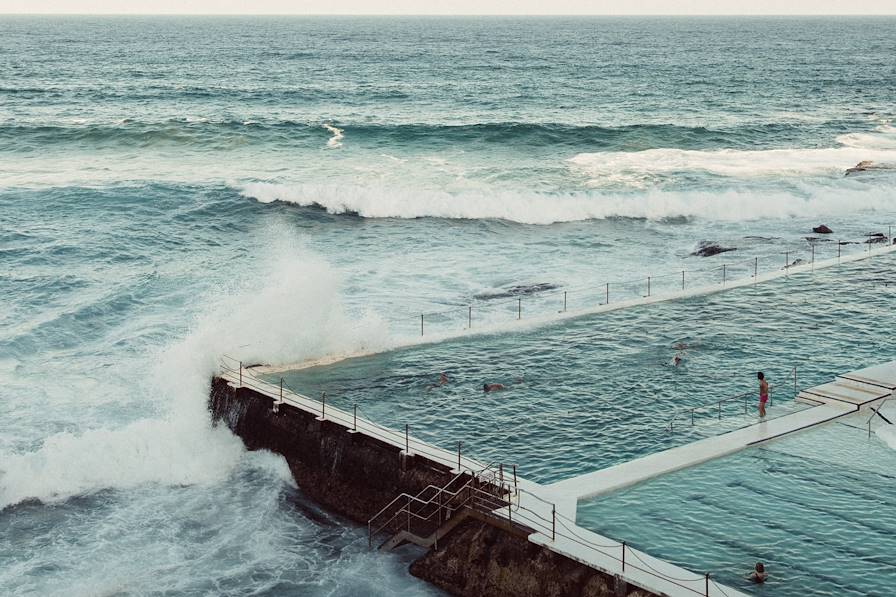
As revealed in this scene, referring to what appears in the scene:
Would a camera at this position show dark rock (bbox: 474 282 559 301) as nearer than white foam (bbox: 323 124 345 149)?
Yes

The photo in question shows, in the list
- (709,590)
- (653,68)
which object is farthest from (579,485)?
(653,68)

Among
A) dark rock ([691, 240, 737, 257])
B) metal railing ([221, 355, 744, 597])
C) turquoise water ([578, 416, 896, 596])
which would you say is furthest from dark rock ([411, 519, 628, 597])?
dark rock ([691, 240, 737, 257])

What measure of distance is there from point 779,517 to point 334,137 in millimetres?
52531

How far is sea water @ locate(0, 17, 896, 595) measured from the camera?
1984 cm

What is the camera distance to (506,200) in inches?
1911

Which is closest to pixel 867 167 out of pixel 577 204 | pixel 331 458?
pixel 577 204

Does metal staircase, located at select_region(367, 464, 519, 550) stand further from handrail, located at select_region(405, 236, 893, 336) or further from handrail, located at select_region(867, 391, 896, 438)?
handrail, located at select_region(405, 236, 893, 336)

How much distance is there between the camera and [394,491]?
63.1 feet

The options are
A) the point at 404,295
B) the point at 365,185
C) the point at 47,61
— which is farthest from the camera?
the point at 47,61

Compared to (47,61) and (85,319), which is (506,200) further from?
(47,61)

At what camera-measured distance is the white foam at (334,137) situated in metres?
64.5

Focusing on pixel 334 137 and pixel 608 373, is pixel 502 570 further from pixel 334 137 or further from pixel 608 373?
pixel 334 137

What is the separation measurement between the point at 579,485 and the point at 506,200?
102 feet

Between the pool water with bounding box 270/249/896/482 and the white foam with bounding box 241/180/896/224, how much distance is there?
1660 centimetres
